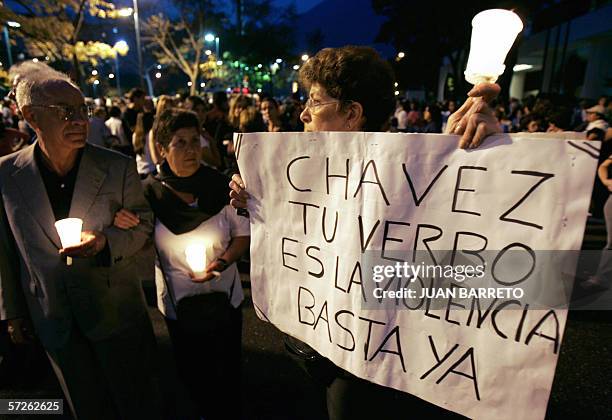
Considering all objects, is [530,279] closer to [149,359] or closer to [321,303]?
[321,303]

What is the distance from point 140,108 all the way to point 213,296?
638 cm

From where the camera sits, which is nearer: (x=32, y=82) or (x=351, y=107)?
(x=351, y=107)

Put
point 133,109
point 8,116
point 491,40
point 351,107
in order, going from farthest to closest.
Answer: point 8,116 → point 133,109 → point 351,107 → point 491,40

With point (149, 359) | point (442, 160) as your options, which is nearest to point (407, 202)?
point (442, 160)

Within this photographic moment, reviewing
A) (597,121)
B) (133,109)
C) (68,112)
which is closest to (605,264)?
(597,121)

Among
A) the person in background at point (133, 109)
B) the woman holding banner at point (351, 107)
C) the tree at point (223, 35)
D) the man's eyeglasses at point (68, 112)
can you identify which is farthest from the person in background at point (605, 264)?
the tree at point (223, 35)

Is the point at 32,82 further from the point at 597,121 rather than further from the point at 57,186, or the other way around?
the point at 597,121

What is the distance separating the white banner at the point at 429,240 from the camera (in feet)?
3.54

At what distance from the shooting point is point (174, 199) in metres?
2.16

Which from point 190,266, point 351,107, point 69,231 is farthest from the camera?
point 190,266

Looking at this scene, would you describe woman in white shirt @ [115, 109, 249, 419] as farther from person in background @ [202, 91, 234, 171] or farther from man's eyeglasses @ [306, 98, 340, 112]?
person in background @ [202, 91, 234, 171]

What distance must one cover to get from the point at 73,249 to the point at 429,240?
147cm

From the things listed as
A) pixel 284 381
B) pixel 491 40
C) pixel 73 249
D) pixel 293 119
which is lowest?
pixel 284 381

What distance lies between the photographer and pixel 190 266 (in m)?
2.06
